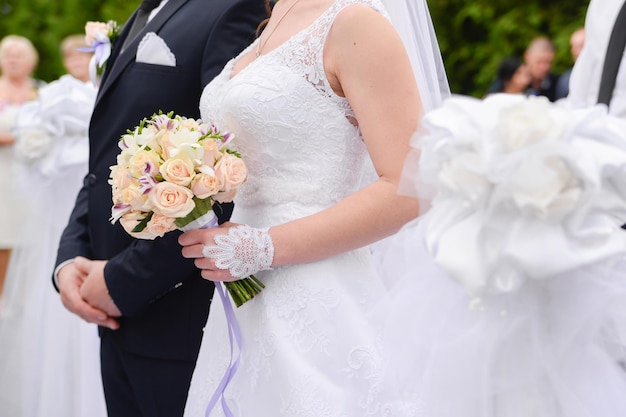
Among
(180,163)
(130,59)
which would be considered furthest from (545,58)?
(180,163)

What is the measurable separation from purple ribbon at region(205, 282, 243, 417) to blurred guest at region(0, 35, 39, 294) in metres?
4.65

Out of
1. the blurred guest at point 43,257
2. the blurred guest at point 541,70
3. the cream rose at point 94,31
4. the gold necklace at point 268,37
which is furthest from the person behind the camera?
the blurred guest at point 541,70

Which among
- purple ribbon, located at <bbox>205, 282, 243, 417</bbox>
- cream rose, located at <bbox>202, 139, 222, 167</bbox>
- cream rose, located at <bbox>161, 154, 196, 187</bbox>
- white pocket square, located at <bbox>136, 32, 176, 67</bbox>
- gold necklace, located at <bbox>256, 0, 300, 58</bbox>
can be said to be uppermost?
white pocket square, located at <bbox>136, 32, 176, 67</bbox>

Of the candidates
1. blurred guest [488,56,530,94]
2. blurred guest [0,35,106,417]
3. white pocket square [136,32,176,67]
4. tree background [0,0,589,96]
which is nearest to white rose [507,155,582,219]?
white pocket square [136,32,176,67]

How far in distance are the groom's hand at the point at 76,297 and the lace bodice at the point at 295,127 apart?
713 mm

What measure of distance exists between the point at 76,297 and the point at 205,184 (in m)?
0.89

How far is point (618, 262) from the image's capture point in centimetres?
166

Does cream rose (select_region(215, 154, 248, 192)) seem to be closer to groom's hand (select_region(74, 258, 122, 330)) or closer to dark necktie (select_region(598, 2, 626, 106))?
groom's hand (select_region(74, 258, 122, 330))

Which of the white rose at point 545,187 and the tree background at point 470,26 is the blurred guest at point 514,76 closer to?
the tree background at point 470,26

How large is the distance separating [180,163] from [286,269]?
39 centimetres

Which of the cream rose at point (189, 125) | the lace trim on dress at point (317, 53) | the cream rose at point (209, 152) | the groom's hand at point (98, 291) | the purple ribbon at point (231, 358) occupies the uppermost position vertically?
the lace trim on dress at point (317, 53)

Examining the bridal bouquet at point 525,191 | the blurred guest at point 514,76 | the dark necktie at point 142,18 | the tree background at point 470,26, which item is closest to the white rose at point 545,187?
the bridal bouquet at point 525,191

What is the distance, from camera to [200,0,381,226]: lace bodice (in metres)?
2.31

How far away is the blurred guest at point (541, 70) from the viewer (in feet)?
28.8
